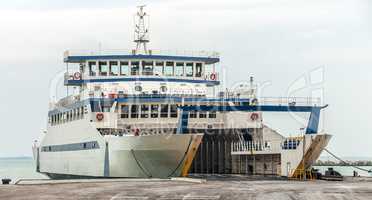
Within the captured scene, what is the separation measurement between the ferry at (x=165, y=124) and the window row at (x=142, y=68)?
0.07 m

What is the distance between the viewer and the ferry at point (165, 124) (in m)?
40.9

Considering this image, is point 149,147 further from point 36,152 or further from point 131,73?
point 36,152

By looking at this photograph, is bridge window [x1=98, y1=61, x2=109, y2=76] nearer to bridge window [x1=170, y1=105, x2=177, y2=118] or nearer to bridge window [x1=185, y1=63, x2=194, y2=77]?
bridge window [x1=185, y1=63, x2=194, y2=77]

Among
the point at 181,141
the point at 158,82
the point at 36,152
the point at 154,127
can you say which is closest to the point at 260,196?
the point at 181,141

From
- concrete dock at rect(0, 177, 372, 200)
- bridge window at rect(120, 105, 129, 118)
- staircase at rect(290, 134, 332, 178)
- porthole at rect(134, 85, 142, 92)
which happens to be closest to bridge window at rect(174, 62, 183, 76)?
porthole at rect(134, 85, 142, 92)

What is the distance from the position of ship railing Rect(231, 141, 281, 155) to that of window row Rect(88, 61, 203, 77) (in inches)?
285

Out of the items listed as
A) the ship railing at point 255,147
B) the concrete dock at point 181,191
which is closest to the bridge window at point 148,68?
the ship railing at point 255,147

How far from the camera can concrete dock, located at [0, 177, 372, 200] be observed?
2697 cm

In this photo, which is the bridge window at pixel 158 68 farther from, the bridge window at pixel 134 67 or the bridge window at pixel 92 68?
the bridge window at pixel 92 68

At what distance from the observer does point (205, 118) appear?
159 feet

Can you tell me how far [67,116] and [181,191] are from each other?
26.8m

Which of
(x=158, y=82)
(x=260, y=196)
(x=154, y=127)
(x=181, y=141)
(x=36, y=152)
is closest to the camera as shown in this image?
(x=260, y=196)

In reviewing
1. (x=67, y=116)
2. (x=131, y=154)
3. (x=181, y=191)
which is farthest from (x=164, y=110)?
(x=181, y=191)

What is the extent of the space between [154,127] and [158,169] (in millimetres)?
5075
